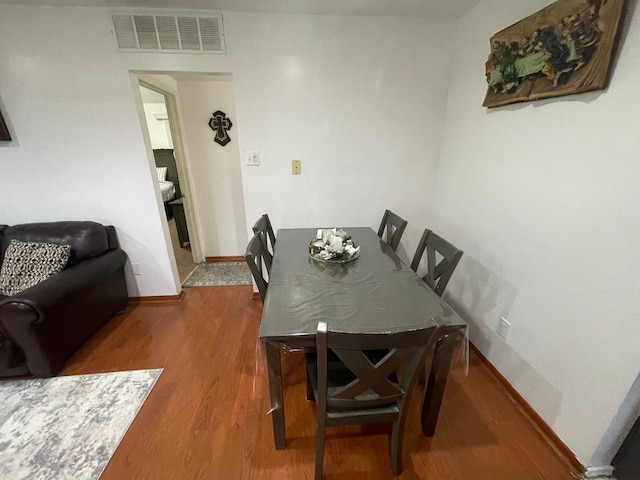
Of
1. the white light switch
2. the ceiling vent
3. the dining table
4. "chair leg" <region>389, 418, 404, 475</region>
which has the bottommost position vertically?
"chair leg" <region>389, 418, 404, 475</region>

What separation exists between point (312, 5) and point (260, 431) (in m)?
2.78

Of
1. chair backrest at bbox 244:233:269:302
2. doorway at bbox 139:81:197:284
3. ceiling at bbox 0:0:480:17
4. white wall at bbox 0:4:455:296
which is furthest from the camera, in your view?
doorway at bbox 139:81:197:284

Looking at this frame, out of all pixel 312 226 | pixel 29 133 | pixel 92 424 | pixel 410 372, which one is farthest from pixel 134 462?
pixel 29 133

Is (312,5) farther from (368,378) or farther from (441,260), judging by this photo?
(368,378)

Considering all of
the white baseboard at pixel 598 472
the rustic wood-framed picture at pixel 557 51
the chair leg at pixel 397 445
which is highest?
the rustic wood-framed picture at pixel 557 51

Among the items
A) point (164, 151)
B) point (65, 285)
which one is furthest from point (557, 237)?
point (164, 151)

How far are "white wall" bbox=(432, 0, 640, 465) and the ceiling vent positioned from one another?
195cm

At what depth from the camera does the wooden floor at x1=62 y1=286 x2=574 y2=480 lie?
1223mm

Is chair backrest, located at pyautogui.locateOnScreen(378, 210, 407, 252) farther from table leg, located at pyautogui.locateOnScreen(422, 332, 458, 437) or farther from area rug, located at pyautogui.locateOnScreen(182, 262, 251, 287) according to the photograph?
area rug, located at pyautogui.locateOnScreen(182, 262, 251, 287)

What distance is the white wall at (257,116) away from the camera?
6.27ft

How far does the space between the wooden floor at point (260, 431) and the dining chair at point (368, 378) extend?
0.20 metres

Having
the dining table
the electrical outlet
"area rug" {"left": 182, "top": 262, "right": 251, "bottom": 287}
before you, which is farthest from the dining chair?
"area rug" {"left": 182, "top": 262, "right": 251, "bottom": 287}

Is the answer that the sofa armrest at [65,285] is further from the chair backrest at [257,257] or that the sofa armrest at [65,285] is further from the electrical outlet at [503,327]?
the electrical outlet at [503,327]

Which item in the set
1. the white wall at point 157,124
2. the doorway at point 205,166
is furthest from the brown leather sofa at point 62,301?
the white wall at point 157,124
